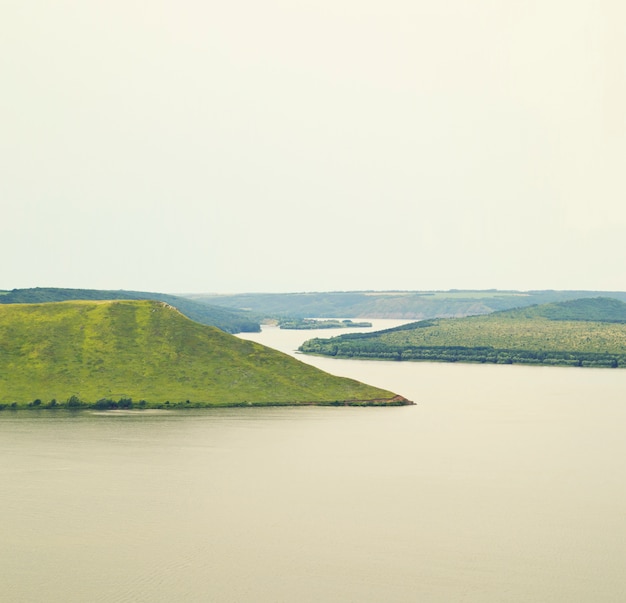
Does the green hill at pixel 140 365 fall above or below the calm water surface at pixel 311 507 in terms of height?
above

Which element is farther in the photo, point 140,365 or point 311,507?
point 140,365

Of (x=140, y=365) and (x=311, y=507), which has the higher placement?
(x=140, y=365)

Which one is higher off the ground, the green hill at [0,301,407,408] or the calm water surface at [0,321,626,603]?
the green hill at [0,301,407,408]

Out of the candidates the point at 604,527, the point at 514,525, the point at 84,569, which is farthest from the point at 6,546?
the point at 604,527

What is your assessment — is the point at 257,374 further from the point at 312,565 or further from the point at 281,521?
the point at 312,565

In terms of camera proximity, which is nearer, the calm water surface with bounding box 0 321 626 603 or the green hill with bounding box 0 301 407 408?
the calm water surface with bounding box 0 321 626 603
